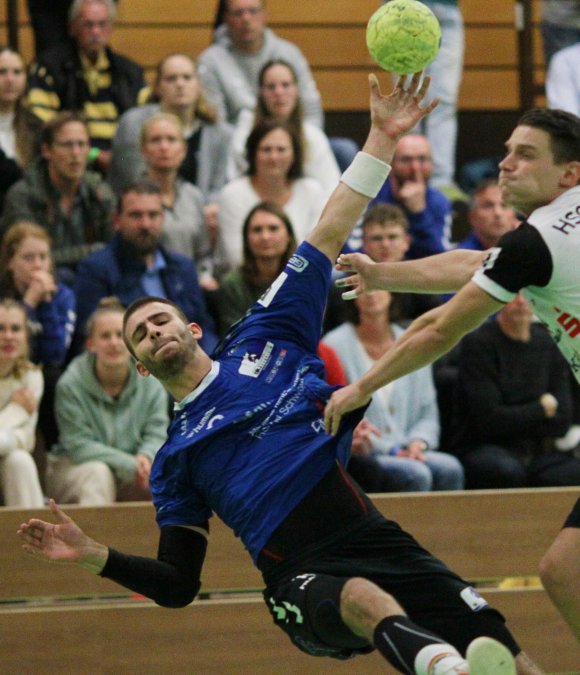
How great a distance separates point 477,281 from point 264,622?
2.53 meters

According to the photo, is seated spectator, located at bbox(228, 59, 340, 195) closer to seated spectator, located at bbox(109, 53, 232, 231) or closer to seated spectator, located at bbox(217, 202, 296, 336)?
seated spectator, located at bbox(109, 53, 232, 231)

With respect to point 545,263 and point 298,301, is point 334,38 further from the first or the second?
point 545,263

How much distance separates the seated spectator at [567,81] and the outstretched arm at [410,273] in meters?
4.53

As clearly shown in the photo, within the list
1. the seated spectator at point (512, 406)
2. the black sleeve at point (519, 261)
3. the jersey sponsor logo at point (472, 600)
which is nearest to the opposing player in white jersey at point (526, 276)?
the black sleeve at point (519, 261)

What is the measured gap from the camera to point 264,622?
5.95 m

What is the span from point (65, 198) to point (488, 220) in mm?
2237

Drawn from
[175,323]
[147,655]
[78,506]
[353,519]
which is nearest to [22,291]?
[78,506]

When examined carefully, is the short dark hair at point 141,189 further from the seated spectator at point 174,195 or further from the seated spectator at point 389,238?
the seated spectator at point 389,238

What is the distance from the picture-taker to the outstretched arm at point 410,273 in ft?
14.3

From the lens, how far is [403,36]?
428 cm

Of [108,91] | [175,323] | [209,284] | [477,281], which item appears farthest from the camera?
[108,91]

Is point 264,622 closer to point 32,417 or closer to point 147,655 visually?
point 147,655

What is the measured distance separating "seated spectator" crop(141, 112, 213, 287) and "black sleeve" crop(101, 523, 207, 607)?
308 centimetres

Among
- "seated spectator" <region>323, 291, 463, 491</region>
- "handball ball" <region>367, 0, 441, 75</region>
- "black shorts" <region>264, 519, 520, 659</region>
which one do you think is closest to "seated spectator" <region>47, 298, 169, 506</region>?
"seated spectator" <region>323, 291, 463, 491</region>
